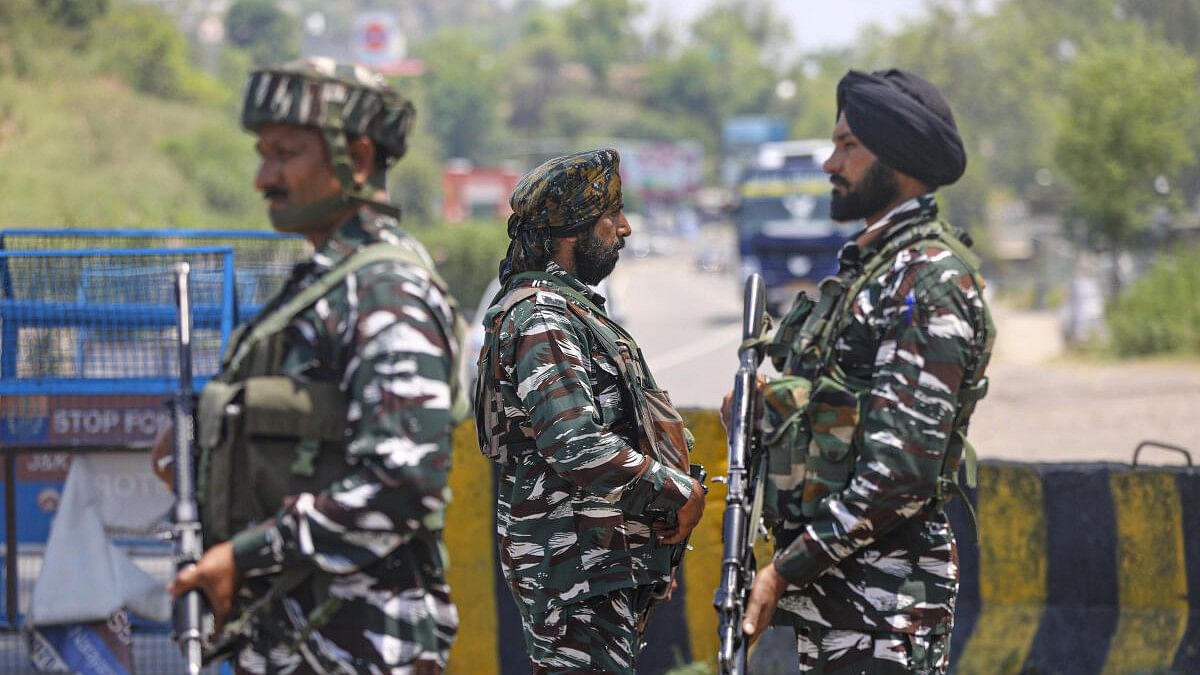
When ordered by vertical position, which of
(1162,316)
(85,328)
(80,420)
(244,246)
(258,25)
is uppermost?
(258,25)

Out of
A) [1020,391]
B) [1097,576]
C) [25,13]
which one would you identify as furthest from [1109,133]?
[25,13]

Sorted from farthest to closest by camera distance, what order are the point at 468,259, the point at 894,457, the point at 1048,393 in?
the point at 468,259, the point at 1048,393, the point at 894,457

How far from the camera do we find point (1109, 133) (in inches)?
1082

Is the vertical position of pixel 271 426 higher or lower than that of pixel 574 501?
higher

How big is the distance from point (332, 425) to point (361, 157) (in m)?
0.48

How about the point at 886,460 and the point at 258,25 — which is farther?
the point at 258,25

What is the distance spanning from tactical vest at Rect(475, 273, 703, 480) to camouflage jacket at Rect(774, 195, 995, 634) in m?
0.28

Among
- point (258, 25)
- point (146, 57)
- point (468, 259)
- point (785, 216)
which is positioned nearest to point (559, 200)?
point (785, 216)

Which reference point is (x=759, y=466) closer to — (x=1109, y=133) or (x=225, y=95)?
(x=1109, y=133)

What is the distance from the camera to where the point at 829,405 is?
307 centimetres

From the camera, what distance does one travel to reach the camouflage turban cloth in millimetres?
3168

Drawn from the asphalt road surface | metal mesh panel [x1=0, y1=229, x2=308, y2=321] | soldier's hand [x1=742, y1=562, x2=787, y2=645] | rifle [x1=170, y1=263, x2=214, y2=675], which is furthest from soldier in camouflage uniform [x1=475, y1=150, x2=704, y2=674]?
the asphalt road surface

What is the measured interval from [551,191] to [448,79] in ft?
521

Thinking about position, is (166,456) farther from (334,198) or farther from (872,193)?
(872,193)
